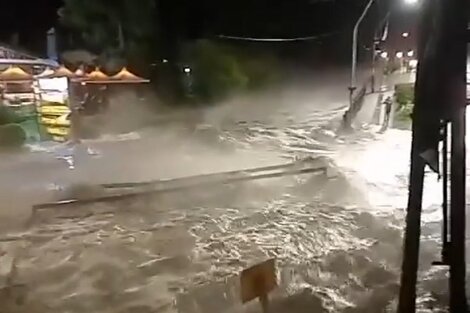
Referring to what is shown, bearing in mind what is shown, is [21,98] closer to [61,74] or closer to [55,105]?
[55,105]

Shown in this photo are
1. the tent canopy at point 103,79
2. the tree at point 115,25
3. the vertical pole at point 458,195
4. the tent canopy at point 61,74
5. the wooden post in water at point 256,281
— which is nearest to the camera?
the vertical pole at point 458,195

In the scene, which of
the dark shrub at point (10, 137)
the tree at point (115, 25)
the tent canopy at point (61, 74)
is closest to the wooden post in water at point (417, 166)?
the dark shrub at point (10, 137)

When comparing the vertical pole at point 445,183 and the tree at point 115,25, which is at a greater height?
the tree at point 115,25

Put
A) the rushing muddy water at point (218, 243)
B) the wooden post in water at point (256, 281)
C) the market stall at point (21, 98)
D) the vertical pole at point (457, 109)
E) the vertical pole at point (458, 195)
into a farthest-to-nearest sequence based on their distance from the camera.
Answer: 1. the market stall at point (21, 98)
2. the rushing muddy water at point (218, 243)
3. the wooden post in water at point (256, 281)
4. the vertical pole at point (458, 195)
5. the vertical pole at point (457, 109)

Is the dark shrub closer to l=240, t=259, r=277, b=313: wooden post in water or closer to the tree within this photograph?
the tree

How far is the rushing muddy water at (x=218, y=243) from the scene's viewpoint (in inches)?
219

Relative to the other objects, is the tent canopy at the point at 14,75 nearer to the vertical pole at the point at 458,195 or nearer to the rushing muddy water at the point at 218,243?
the rushing muddy water at the point at 218,243

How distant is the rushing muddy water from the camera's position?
18.2 ft

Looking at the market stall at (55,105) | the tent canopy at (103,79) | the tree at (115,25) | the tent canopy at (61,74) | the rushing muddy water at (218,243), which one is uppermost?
the tree at (115,25)

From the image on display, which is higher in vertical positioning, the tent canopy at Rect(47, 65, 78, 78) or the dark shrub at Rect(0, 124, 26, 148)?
the tent canopy at Rect(47, 65, 78, 78)

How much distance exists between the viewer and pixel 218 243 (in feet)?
24.4

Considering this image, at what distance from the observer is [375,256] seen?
265 inches

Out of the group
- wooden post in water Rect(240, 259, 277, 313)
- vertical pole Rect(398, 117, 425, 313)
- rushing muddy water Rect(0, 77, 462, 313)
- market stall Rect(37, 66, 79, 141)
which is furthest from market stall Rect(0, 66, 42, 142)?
vertical pole Rect(398, 117, 425, 313)

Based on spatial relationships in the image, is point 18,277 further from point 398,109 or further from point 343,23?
point 343,23
